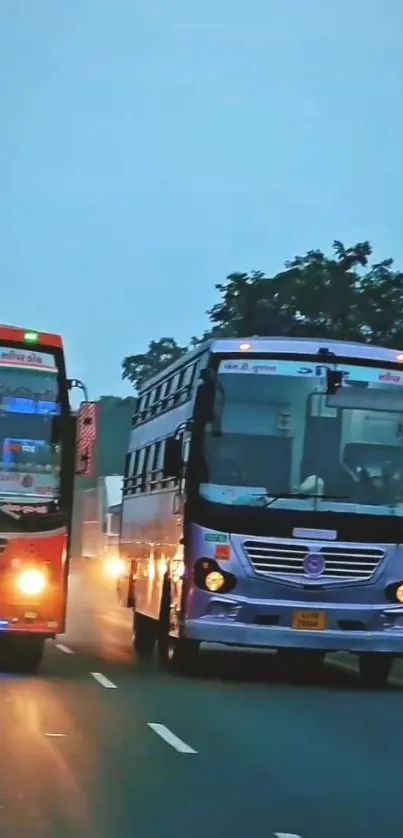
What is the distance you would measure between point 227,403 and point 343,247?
30.3m

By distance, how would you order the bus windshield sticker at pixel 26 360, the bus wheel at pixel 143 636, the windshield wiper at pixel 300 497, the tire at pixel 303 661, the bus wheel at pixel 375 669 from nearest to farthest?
the windshield wiper at pixel 300 497 < the bus windshield sticker at pixel 26 360 < the bus wheel at pixel 375 669 < the tire at pixel 303 661 < the bus wheel at pixel 143 636

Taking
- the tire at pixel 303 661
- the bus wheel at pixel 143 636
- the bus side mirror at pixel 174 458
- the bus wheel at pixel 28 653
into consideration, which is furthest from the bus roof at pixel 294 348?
the bus wheel at pixel 143 636

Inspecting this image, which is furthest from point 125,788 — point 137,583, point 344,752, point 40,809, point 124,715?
point 137,583

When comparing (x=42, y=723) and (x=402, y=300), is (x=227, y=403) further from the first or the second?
(x=402, y=300)

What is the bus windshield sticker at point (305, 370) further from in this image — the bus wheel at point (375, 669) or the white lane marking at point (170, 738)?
the white lane marking at point (170, 738)

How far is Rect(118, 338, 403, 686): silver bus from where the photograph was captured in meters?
17.0

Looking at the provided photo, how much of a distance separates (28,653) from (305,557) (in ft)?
11.0

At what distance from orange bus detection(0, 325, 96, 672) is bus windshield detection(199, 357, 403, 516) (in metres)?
1.50

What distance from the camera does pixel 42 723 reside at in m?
13.2

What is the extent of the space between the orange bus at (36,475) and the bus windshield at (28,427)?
11 millimetres

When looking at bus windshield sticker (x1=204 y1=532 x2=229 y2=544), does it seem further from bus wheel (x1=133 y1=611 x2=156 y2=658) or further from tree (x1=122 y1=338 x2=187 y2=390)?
tree (x1=122 y1=338 x2=187 y2=390)

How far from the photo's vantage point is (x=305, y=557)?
17.1 meters

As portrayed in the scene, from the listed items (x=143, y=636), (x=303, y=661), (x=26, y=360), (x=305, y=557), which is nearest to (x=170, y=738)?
(x=305, y=557)

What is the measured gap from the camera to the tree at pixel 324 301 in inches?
1781
